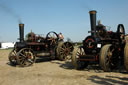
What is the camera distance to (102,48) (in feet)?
19.9

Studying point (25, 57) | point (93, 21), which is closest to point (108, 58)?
point (93, 21)

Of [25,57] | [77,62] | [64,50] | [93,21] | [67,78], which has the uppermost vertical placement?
[93,21]

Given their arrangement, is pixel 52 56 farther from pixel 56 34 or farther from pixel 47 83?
pixel 47 83

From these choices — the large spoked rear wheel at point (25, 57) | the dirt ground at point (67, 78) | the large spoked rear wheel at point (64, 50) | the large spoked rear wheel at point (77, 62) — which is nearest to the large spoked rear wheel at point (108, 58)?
the dirt ground at point (67, 78)

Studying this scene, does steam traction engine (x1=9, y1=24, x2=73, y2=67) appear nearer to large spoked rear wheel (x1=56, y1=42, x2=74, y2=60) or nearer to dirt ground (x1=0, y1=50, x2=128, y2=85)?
large spoked rear wheel (x1=56, y1=42, x2=74, y2=60)

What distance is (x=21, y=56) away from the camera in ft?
28.0

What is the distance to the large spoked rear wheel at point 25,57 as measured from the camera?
8.42 m

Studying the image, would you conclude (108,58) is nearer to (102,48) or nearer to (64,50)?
(102,48)

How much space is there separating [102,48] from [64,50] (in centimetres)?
474

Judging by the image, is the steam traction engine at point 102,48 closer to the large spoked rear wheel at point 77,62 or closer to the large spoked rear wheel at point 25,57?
the large spoked rear wheel at point 77,62

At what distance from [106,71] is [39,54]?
495cm

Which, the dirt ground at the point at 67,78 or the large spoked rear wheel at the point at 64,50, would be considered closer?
the dirt ground at the point at 67,78

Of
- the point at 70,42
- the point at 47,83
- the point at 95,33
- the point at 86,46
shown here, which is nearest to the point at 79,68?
the point at 86,46

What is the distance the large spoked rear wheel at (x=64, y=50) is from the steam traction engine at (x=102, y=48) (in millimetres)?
2920
